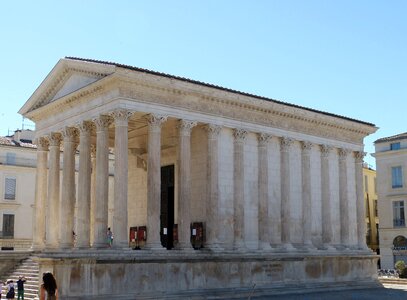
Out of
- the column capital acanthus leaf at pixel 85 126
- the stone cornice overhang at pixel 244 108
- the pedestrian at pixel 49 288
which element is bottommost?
the pedestrian at pixel 49 288

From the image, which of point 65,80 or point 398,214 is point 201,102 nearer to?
point 65,80

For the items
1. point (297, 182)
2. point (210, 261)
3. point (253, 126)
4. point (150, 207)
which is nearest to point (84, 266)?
point (150, 207)

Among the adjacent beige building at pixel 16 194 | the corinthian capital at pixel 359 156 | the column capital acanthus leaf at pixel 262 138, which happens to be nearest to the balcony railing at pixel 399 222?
the corinthian capital at pixel 359 156

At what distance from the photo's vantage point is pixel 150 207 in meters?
25.8

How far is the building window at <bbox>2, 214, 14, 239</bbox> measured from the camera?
161 ft

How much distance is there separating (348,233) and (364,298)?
717 centimetres

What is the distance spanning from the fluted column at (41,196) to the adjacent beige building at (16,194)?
61.0ft

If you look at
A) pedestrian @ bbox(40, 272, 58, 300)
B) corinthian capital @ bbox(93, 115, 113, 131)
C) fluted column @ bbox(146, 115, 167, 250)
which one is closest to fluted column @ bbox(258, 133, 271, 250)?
fluted column @ bbox(146, 115, 167, 250)

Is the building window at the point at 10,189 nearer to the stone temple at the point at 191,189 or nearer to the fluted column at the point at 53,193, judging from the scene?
the stone temple at the point at 191,189

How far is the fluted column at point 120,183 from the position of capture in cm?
2495

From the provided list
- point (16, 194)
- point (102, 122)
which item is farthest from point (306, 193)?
point (16, 194)

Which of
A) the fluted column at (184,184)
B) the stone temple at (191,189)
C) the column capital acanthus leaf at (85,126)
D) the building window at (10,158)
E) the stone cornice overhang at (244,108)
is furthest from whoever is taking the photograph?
the building window at (10,158)

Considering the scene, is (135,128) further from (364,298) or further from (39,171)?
(364,298)

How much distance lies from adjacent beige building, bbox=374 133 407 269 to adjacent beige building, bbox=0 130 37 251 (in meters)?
30.8
